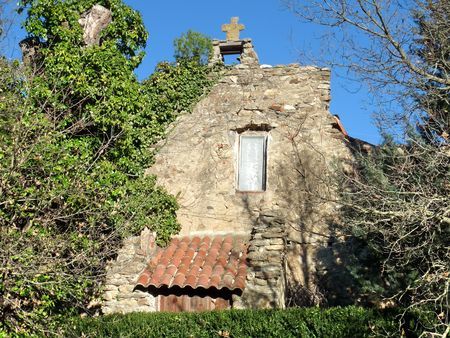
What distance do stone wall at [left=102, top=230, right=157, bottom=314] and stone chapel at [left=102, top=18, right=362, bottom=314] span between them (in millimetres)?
17

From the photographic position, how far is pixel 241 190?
11023mm

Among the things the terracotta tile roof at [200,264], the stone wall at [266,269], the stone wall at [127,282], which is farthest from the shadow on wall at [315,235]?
the stone wall at [127,282]

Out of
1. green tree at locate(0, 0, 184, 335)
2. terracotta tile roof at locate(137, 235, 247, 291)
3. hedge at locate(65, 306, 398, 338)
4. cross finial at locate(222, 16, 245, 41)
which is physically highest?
cross finial at locate(222, 16, 245, 41)

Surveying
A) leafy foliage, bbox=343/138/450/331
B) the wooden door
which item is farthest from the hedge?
the wooden door

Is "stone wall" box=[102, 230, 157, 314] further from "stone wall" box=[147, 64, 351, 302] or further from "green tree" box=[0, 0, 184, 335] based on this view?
"stone wall" box=[147, 64, 351, 302]

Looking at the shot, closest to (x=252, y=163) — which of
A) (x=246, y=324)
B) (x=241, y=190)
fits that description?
(x=241, y=190)

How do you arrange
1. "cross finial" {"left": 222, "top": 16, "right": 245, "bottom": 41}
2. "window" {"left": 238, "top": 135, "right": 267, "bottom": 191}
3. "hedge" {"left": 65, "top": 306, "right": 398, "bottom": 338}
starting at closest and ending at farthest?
"hedge" {"left": 65, "top": 306, "right": 398, "bottom": 338} → "window" {"left": 238, "top": 135, "right": 267, "bottom": 191} → "cross finial" {"left": 222, "top": 16, "right": 245, "bottom": 41}

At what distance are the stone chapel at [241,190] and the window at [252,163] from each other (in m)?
0.02

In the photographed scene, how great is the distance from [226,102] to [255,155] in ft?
4.14

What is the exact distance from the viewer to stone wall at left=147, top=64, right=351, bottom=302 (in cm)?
1053

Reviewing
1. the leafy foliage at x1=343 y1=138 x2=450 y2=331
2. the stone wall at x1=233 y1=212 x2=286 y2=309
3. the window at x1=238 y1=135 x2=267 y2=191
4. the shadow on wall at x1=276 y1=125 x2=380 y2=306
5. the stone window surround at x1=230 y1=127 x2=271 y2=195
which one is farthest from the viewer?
the window at x1=238 y1=135 x2=267 y2=191

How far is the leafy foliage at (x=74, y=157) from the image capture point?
7.92 metres

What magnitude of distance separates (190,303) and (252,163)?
120 inches

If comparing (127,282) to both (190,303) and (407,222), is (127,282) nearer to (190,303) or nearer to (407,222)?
(190,303)
